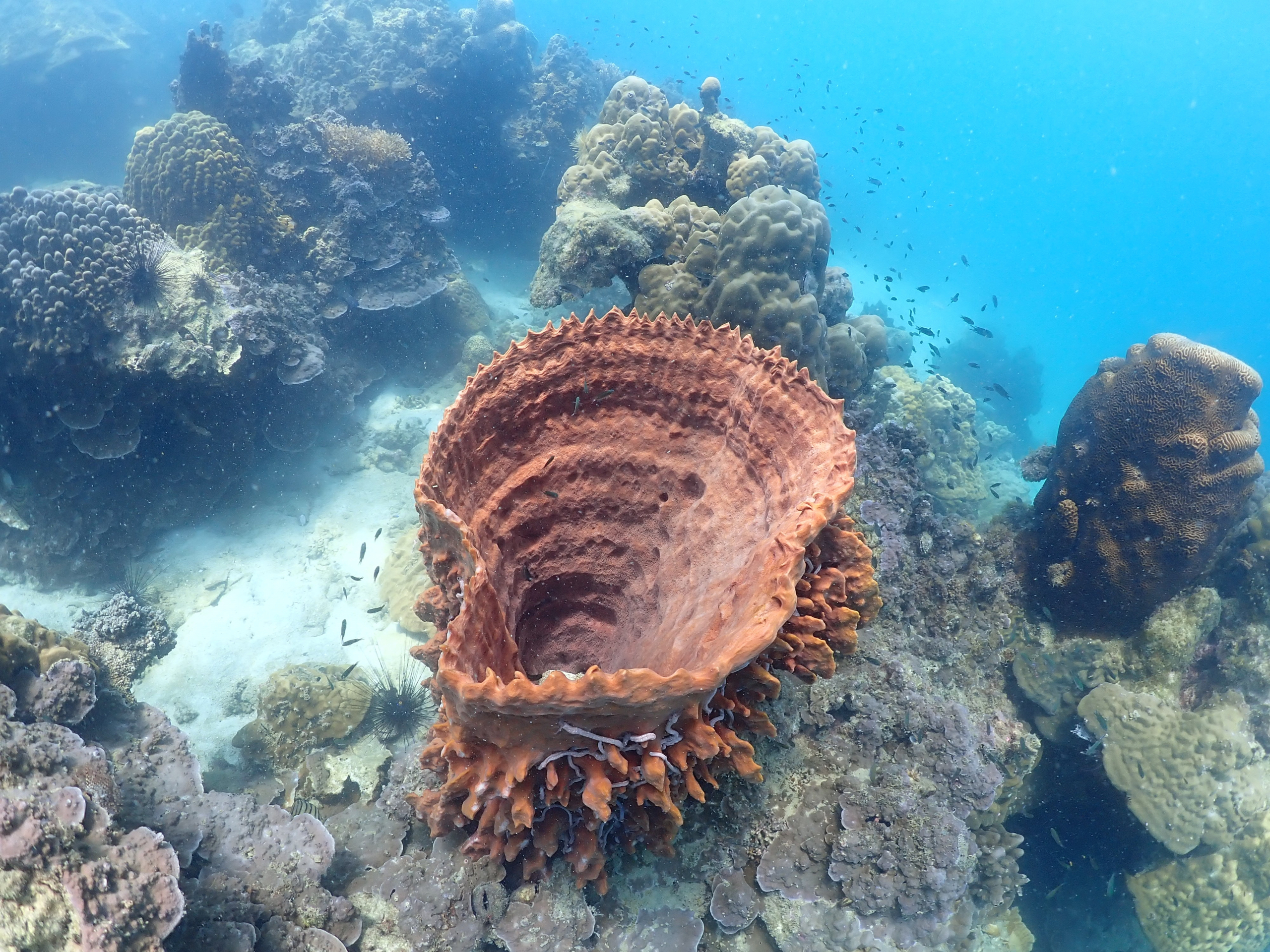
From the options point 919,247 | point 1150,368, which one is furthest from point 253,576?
point 919,247

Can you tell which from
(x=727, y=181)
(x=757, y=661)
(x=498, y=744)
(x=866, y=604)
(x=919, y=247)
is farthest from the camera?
(x=919, y=247)

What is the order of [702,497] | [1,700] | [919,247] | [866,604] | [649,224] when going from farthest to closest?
[919,247] < [649,224] < [702,497] < [1,700] < [866,604]

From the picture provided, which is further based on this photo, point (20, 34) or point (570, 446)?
point (20, 34)

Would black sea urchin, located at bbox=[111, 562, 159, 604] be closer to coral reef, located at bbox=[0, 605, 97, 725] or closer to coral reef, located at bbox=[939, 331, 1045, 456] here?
coral reef, located at bbox=[0, 605, 97, 725]

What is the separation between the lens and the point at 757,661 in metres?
2.57

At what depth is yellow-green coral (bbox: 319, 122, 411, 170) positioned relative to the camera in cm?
1123

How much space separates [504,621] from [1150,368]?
6.77 meters

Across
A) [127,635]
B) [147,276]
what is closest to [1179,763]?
[127,635]

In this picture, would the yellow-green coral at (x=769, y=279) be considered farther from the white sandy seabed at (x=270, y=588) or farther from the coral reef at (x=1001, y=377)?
the coral reef at (x=1001, y=377)

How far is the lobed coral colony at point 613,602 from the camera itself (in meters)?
2.73

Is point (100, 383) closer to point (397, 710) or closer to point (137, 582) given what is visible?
point (137, 582)

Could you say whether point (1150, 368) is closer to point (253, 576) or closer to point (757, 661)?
point (757, 661)

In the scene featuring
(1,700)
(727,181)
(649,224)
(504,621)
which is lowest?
(1,700)

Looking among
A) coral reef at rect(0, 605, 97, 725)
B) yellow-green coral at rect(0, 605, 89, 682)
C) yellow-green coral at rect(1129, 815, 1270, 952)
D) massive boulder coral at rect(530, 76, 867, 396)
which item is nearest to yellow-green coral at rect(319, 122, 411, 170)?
massive boulder coral at rect(530, 76, 867, 396)
